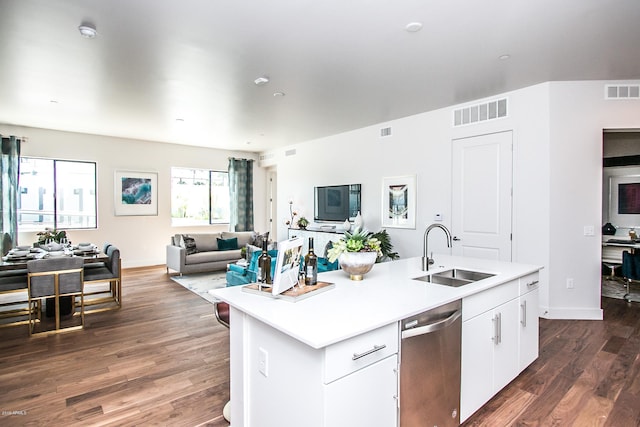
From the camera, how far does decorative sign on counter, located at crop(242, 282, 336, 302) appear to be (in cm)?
175

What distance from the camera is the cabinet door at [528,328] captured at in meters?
2.57

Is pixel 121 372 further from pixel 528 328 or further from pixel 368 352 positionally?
pixel 528 328

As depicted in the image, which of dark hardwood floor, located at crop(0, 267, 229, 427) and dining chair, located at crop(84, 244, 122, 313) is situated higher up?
dining chair, located at crop(84, 244, 122, 313)

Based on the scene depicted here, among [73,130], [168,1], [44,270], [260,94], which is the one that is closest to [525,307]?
[168,1]

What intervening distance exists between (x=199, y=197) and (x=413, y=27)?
7166mm

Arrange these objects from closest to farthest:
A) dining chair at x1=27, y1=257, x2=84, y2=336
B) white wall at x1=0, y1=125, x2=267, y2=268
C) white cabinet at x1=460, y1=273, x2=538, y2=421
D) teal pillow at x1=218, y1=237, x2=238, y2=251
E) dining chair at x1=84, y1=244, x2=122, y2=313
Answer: white cabinet at x1=460, y1=273, x2=538, y2=421
dining chair at x1=27, y1=257, x2=84, y2=336
dining chair at x1=84, y1=244, x2=122, y2=313
white wall at x1=0, y1=125, x2=267, y2=268
teal pillow at x1=218, y1=237, x2=238, y2=251

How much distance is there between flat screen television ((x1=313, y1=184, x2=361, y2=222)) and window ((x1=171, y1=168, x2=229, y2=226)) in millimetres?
2960

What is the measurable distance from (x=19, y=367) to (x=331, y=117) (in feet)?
16.0

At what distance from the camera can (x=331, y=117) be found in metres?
5.64

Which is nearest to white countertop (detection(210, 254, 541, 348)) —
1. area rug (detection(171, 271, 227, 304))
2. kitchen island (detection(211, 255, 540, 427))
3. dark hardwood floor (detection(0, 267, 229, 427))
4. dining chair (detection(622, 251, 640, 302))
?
kitchen island (detection(211, 255, 540, 427))

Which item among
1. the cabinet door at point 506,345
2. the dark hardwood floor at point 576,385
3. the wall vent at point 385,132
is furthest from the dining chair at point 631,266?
the wall vent at point 385,132

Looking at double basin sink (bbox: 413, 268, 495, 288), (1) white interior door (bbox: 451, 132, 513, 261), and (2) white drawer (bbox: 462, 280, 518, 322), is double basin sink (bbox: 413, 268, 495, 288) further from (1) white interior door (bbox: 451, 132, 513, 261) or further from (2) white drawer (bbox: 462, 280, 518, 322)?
(1) white interior door (bbox: 451, 132, 513, 261)

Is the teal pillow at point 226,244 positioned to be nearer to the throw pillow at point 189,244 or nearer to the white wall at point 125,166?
the throw pillow at point 189,244

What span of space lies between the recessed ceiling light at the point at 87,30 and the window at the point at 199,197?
220 inches
